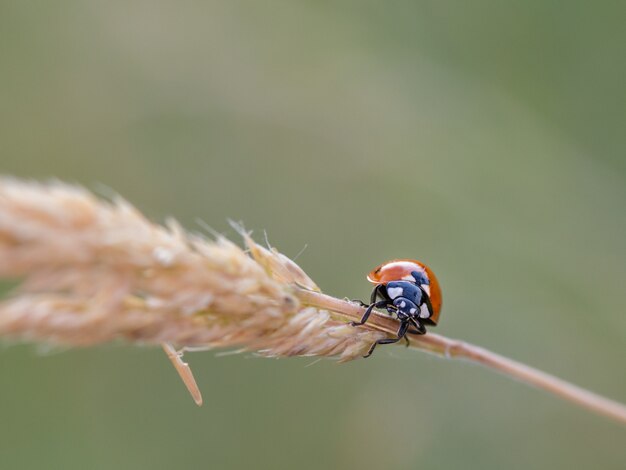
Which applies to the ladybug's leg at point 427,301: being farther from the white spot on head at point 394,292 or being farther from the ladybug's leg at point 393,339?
the ladybug's leg at point 393,339

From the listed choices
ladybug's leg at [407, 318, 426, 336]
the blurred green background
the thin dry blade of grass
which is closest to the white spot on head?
ladybug's leg at [407, 318, 426, 336]

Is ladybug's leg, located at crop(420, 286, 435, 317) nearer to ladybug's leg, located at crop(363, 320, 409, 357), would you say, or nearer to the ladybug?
the ladybug

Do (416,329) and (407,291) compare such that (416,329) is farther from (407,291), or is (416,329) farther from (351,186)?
(351,186)

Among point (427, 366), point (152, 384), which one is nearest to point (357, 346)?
point (427, 366)

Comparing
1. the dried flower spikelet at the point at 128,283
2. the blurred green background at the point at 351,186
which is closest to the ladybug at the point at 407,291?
the dried flower spikelet at the point at 128,283

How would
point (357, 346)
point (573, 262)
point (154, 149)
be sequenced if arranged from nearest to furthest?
point (357, 346), point (573, 262), point (154, 149)

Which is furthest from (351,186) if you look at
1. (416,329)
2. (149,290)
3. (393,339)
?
(149,290)

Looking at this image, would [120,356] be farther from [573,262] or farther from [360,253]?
[573,262]
